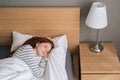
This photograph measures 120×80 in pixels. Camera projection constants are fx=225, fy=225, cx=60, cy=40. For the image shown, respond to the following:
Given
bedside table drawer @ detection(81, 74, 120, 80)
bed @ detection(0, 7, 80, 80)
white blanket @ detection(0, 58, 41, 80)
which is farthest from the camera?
bed @ detection(0, 7, 80, 80)

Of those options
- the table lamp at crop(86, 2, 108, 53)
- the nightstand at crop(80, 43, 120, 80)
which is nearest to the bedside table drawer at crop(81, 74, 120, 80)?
the nightstand at crop(80, 43, 120, 80)

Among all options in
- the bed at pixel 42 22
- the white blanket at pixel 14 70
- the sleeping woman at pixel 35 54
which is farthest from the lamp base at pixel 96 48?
the white blanket at pixel 14 70

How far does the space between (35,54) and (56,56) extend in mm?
160

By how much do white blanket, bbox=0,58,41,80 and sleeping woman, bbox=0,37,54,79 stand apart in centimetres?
2

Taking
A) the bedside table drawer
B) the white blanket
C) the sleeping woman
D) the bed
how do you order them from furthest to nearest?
the bed → the bedside table drawer → the sleeping woman → the white blanket

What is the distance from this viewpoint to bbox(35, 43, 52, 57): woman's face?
1.72m

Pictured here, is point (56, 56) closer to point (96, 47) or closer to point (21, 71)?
point (21, 71)

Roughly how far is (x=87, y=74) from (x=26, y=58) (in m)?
0.48

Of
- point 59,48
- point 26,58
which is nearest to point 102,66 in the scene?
point 59,48

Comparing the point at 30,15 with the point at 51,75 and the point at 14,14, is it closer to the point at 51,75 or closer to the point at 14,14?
the point at 14,14

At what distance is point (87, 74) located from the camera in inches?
67.8

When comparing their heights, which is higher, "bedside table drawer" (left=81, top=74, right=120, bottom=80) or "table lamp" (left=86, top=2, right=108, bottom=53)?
"table lamp" (left=86, top=2, right=108, bottom=53)

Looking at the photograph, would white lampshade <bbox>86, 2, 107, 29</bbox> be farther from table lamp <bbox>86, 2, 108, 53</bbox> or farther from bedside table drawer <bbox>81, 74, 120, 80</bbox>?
bedside table drawer <bbox>81, 74, 120, 80</bbox>

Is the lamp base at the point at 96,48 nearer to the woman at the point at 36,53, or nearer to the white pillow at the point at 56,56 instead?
the white pillow at the point at 56,56
